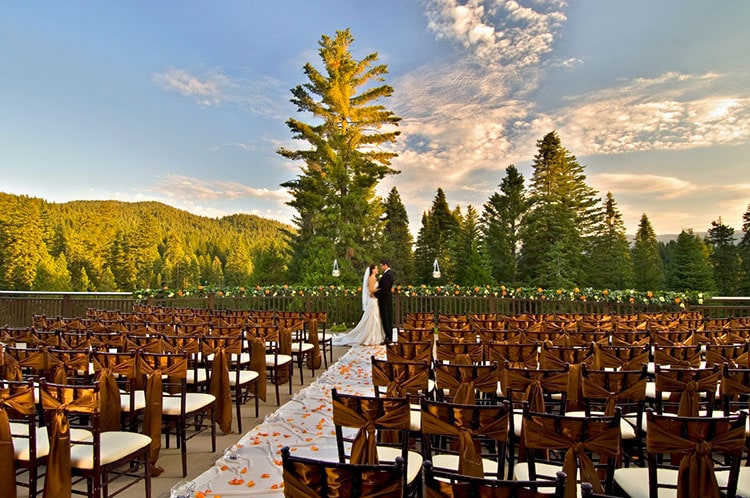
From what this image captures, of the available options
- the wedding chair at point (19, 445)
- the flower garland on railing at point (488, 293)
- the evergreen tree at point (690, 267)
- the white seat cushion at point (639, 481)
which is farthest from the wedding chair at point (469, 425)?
the evergreen tree at point (690, 267)

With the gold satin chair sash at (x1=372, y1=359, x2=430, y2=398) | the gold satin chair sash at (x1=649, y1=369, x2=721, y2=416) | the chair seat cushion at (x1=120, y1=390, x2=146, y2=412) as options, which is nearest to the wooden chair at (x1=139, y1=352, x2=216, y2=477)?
the chair seat cushion at (x1=120, y1=390, x2=146, y2=412)

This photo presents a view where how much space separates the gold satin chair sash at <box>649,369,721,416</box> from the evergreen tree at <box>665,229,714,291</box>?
125 feet

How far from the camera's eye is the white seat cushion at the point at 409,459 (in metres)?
2.95

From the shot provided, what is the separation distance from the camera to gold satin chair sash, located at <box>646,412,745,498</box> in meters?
2.23

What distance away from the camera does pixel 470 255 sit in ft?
125

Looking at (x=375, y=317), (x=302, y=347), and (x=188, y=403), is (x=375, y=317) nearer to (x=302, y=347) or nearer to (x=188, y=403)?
(x=302, y=347)

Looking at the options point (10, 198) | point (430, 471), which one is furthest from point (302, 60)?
point (10, 198)

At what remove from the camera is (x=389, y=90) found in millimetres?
28750

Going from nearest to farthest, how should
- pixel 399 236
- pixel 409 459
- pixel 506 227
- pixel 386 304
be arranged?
pixel 409 459 → pixel 386 304 → pixel 506 227 → pixel 399 236

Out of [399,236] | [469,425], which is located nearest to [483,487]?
[469,425]

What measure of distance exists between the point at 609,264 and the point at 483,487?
1542 inches

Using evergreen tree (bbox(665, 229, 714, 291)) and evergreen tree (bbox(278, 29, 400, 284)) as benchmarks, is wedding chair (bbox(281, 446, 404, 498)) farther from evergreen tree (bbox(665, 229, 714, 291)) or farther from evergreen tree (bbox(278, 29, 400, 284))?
evergreen tree (bbox(665, 229, 714, 291))

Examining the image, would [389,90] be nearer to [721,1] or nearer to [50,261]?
[721,1]

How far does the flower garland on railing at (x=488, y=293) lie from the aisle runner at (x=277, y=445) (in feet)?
26.8
